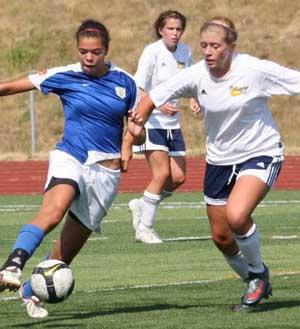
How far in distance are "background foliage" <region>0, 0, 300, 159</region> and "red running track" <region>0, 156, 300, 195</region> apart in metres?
4.95

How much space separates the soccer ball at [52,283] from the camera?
8766 mm

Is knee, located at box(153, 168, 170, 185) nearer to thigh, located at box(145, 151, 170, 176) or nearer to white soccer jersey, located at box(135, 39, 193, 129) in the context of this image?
thigh, located at box(145, 151, 170, 176)

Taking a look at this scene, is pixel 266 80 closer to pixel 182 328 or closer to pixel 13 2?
pixel 182 328

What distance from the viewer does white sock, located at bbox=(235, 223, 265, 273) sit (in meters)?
9.27

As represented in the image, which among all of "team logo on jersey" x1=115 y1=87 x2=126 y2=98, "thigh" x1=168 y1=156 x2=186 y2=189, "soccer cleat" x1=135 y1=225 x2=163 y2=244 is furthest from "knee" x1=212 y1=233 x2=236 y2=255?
"thigh" x1=168 y1=156 x2=186 y2=189

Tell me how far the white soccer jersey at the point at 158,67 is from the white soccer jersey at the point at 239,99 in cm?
550

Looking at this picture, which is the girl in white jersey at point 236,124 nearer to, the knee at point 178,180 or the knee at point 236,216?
the knee at point 236,216

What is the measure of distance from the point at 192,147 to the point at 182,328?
25.6 meters

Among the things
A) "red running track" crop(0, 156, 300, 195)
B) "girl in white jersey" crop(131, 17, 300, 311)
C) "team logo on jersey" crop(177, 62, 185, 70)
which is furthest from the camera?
"red running track" crop(0, 156, 300, 195)

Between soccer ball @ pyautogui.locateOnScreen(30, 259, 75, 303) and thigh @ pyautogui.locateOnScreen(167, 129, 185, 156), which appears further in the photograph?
thigh @ pyautogui.locateOnScreen(167, 129, 185, 156)

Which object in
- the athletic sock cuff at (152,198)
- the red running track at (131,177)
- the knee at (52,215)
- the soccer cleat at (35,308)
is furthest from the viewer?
the red running track at (131,177)

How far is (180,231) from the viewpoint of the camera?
16.3 meters

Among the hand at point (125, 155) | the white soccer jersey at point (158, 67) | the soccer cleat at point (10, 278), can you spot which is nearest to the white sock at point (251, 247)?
the hand at point (125, 155)

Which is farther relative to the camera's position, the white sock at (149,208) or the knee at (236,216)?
the white sock at (149,208)
